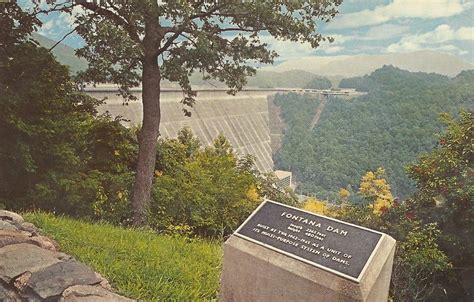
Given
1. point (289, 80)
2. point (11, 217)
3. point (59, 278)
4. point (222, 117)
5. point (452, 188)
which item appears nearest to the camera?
point (59, 278)

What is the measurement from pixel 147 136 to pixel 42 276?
437 cm

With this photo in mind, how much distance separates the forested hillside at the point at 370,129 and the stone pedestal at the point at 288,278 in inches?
1328

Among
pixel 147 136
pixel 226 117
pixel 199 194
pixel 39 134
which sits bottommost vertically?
pixel 226 117

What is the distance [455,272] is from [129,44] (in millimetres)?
6075

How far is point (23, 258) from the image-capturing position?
3666 mm

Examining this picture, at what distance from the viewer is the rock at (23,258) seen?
352 cm

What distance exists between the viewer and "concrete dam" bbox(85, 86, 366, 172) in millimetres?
38562

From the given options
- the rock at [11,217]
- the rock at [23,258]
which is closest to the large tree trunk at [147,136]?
the rock at [11,217]

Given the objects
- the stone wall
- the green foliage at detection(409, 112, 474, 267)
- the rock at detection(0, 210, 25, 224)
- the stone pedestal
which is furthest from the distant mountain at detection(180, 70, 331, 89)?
the stone pedestal

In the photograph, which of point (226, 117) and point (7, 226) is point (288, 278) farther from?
point (226, 117)

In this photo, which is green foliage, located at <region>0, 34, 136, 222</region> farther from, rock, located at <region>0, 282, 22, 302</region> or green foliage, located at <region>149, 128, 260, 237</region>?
rock, located at <region>0, 282, 22, 302</region>

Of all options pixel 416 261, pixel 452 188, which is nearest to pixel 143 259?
pixel 416 261

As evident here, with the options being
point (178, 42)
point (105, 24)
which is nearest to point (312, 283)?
point (105, 24)

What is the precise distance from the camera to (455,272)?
7.23 meters
